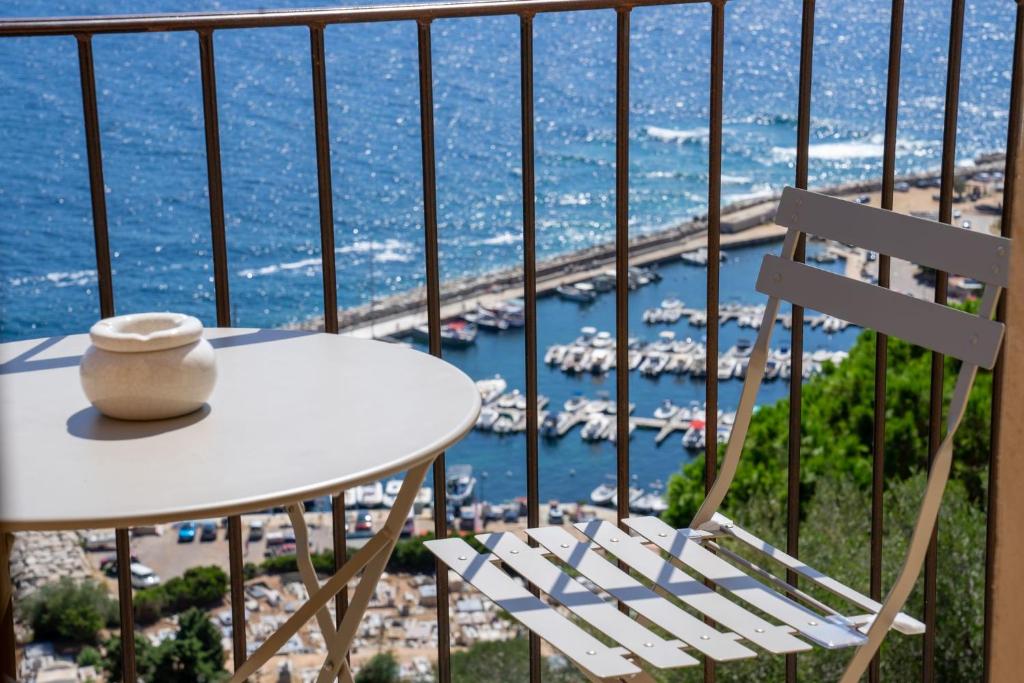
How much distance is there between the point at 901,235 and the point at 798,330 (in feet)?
1.38

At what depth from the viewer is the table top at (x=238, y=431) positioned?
118 cm

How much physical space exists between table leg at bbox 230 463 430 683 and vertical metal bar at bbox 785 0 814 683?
0.73 m

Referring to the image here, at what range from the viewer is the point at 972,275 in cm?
157

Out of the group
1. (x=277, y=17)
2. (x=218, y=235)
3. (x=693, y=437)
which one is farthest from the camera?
(x=693, y=437)

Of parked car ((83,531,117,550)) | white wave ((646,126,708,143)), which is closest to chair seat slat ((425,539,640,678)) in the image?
parked car ((83,531,117,550))

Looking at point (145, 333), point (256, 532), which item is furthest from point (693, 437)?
point (145, 333)

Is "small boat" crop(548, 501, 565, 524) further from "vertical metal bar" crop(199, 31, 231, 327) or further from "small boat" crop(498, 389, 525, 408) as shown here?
"vertical metal bar" crop(199, 31, 231, 327)

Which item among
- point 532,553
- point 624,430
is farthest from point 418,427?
point 624,430

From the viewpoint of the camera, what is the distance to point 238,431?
1381mm

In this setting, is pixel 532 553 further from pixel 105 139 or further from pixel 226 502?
pixel 105 139

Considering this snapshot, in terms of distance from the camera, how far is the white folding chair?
1483mm

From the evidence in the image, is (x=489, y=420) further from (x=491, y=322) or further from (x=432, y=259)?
(x=432, y=259)

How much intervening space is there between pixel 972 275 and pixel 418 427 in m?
0.73

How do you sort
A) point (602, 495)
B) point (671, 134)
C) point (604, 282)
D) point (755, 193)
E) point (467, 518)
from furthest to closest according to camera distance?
point (671, 134) < point (755, 193) < point (604, 282) < point (602, 495) < point (467, 518)
